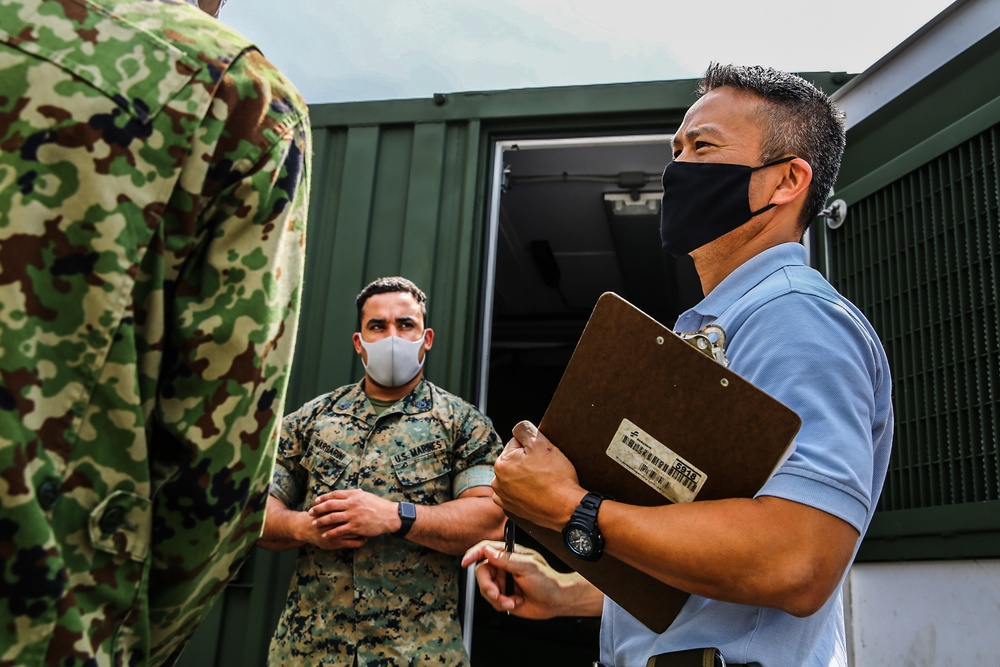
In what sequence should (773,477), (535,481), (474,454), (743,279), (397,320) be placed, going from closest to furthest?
(773,477), (535,481), (743,279), (474,454), (397,320)

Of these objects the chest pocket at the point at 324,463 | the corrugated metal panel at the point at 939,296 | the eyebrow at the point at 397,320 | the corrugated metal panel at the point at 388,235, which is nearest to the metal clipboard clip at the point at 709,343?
the corrugated metal panel at the point at 939,296

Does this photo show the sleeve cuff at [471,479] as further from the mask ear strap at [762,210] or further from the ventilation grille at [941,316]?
the mask ear strap at [762,210]

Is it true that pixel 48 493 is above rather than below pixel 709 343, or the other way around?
below

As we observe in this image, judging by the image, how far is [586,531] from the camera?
1.31 metres

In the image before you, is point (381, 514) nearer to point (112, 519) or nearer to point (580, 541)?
point (580, 541)

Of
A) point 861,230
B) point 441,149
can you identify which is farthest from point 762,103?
point 441,149

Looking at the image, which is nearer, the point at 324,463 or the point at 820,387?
the point at 820,387

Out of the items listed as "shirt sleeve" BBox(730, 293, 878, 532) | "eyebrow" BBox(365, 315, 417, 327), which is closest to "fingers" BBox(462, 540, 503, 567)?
"shirt sleeve" BBox(730, 293, 878, 532)

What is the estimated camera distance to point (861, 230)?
341cm


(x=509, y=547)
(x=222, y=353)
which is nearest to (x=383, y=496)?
(x=509, y=547)

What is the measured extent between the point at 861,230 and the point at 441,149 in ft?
6.68

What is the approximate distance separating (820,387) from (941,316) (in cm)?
195

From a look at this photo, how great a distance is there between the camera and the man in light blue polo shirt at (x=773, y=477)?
3.98 feet

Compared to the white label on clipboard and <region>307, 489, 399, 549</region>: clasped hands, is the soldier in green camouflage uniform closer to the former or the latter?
<region>307, 489, 399, 549</region>: clasped hands
